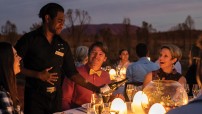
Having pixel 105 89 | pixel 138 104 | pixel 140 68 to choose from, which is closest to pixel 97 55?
pixel 105 89

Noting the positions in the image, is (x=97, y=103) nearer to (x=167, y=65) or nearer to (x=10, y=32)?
(x=167, y=65)

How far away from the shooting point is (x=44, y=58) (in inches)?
146

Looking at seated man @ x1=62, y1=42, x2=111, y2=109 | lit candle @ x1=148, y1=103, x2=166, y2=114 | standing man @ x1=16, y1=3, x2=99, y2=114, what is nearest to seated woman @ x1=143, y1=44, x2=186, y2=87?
seated man @ x1=62, y1=42, x2=111, y2=109

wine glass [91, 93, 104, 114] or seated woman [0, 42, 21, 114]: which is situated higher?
seated woman [0, 42, 21, 114]

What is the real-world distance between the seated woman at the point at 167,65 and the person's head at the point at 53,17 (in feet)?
4.75

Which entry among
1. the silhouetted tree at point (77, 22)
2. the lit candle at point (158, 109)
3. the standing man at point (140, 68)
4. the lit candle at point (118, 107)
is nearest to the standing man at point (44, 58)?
the lit candle at point (118, 107)

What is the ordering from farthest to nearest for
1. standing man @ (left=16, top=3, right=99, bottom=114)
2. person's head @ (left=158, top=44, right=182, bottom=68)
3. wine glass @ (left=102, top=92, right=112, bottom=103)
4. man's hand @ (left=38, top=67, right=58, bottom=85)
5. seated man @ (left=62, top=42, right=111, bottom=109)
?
person's head @ (left=158, top=44, right=182, bottom=68) < seated man @ (left=62, top=42, right=111, bottom=109) < standing man @ (left=16, top=3, right=99, bottom=114) < man's hand @ (left=38, top=67, right=58, bottom=85) < wine glass @ (left=102, top=92, right=112, bottom=103)

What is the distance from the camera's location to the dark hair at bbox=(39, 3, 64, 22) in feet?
12.2

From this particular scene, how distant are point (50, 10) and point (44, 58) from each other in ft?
1.62

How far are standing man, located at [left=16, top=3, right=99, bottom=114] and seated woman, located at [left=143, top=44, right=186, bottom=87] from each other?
45.4 inches

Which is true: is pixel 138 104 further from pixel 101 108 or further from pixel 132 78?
pixel 132 78

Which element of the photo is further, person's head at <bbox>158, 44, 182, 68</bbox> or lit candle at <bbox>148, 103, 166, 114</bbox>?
person's head at <bbox>158, 44, 182, 68</bbox>

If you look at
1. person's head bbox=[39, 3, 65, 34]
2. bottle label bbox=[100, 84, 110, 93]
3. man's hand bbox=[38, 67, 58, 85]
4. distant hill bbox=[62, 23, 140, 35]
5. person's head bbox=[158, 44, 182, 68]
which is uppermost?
distant hill bbox=[62, 23, 140, 35]

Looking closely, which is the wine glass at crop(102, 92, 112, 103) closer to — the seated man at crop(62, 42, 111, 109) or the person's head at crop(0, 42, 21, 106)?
the seated man at crop(62, 42, 111, 109)
